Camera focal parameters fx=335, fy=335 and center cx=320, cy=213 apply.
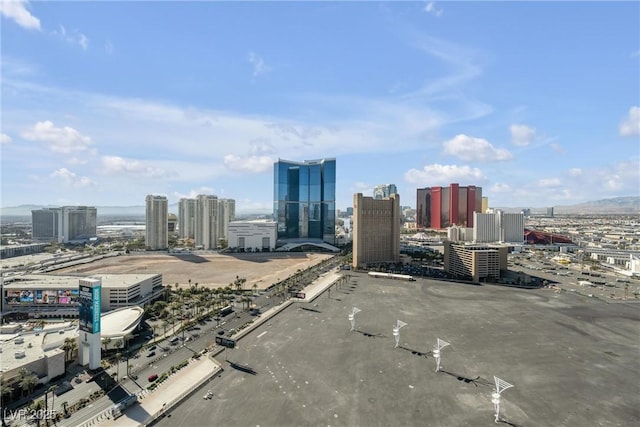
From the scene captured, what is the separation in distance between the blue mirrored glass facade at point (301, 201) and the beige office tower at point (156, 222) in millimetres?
46281

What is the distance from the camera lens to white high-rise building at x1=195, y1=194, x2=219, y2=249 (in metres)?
141

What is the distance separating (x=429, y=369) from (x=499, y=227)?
12309cm

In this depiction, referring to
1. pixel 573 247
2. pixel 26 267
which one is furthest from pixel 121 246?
pixel 573 247

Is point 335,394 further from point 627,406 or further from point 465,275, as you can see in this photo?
point 465,275

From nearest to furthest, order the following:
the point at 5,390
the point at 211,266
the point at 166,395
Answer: the point at 5,390
the point at 166,395
the point at 211,266

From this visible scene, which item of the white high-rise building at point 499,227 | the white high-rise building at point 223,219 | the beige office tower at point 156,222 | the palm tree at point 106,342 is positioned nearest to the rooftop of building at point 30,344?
the palm tree at point 106,342

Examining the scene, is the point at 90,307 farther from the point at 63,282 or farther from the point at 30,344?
the point at 63,282

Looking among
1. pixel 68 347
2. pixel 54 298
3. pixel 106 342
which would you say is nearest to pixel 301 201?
pixel 54 298

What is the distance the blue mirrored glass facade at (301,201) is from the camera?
149000 mm

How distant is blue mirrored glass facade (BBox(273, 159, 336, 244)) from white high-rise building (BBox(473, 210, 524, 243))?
62596mm

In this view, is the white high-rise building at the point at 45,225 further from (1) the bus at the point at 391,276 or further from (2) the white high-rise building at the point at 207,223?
(1) the bus at the point at 391,276

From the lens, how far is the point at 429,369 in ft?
121

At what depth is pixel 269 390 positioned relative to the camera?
32.2 metres

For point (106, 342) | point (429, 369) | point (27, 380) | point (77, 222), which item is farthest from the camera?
point (77, 222)
